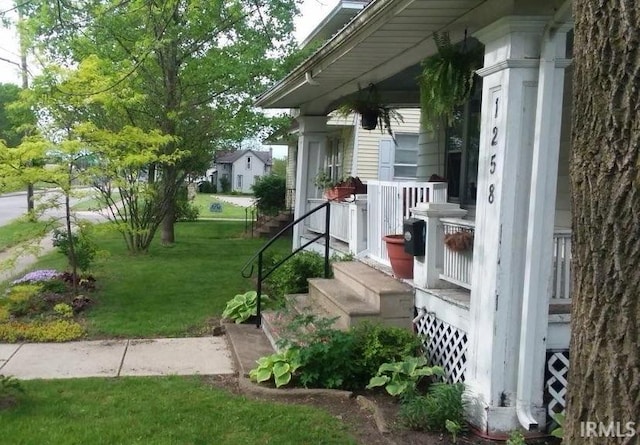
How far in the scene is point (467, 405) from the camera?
4.21m

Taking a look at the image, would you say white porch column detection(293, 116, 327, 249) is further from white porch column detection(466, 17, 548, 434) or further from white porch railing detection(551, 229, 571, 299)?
white porch column detection(466, 17, 548, 434)

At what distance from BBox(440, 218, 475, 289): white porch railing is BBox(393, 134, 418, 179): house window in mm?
11186

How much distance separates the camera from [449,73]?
4.84m

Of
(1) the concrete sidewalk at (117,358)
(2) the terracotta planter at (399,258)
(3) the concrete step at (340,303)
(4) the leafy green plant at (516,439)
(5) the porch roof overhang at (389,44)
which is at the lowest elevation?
(1) the concrete sidewalk at (117,358)

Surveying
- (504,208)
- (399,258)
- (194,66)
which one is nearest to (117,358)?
→ (399,258)

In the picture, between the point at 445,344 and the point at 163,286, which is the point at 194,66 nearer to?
the point at 163,286

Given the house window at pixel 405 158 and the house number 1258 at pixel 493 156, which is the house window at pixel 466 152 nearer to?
the house number 1258 at pixel 493 156

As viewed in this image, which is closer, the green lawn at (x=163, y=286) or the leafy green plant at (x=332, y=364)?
the leafy green plant at (x=332, y=364)

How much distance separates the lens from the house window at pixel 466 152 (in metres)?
7.86

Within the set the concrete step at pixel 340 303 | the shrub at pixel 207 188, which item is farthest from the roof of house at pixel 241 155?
the concrete step at pixel 340 303

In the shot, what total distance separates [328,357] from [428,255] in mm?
1230

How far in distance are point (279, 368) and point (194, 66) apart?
10.1 m

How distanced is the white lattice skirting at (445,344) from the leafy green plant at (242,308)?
268 cm

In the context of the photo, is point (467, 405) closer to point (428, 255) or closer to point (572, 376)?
point (428, 255)
